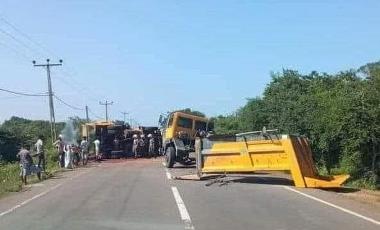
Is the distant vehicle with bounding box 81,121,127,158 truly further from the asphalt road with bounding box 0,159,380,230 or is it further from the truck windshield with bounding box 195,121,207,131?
the asphalt road with bounding box 0,159,380,230

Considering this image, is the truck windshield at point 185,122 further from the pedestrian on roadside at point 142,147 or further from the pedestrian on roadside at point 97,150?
the pedestrian on roadside at point 97,150

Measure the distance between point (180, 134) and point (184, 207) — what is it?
688 inches

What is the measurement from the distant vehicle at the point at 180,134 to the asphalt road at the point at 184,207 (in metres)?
8.99

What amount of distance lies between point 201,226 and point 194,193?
659cm

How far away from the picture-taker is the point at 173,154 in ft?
106

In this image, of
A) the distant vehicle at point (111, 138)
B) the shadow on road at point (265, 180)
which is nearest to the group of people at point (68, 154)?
the distant vehicle at point (111, 138)

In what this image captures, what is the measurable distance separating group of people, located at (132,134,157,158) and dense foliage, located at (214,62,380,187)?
9.15 metres

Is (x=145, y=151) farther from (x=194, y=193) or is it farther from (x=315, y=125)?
(x=194, y=193)

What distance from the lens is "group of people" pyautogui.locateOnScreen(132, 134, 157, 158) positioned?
4838 centimetres

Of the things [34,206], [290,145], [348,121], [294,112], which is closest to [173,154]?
[294,112]

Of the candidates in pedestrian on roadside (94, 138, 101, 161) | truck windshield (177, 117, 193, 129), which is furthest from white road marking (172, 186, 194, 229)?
pedestrian on roadside (94, 138, 101, 161)

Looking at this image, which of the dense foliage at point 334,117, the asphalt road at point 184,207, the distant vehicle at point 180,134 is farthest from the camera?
the distant vehicle at point 180,134

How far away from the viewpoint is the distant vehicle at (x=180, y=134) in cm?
3222

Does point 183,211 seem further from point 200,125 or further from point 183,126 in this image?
point 200,125
